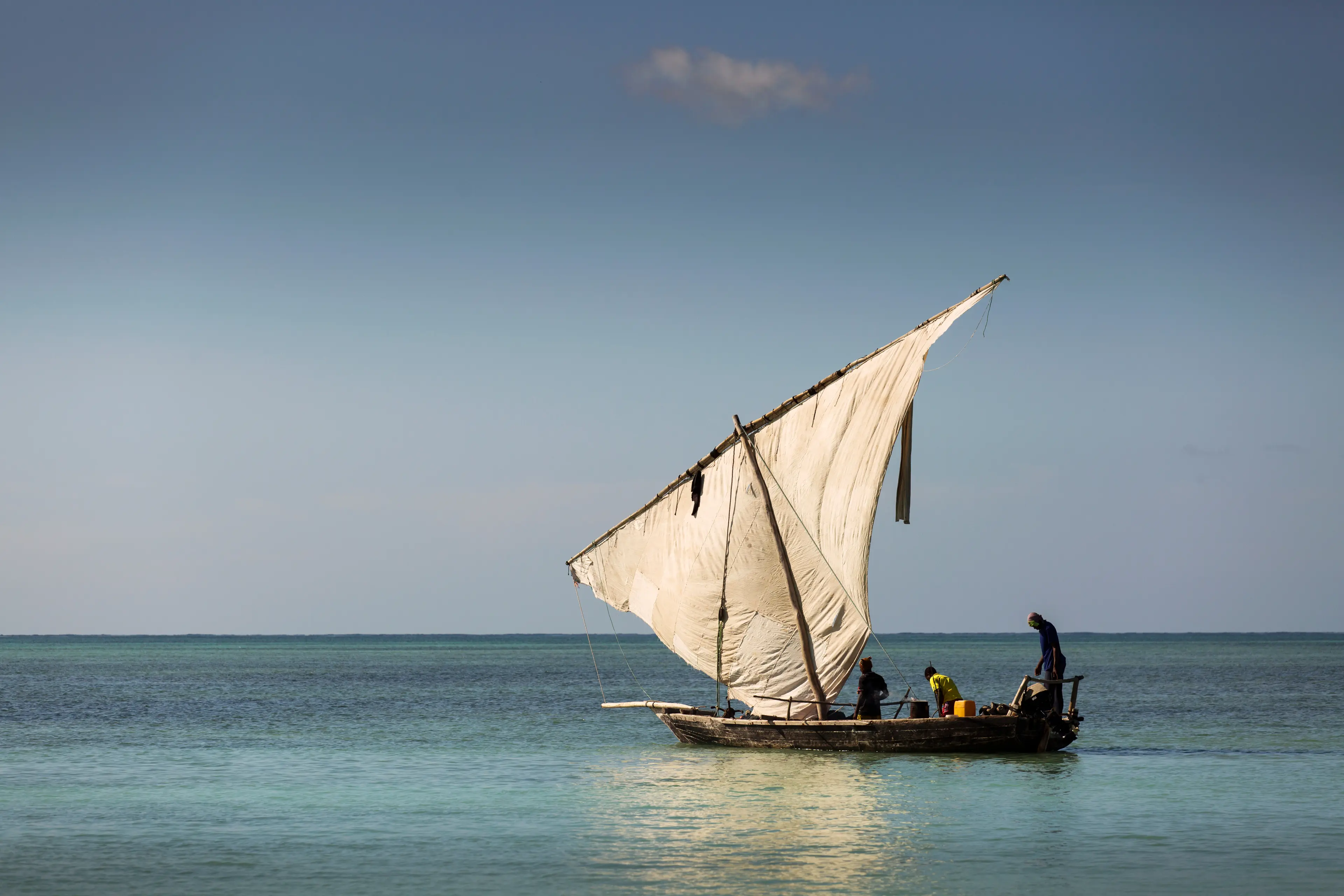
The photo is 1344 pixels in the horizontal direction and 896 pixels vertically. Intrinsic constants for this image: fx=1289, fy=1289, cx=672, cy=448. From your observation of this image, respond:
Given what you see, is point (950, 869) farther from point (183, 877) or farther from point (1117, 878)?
point (183, 877)

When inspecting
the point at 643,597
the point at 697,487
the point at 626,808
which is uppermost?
the point at 697,487

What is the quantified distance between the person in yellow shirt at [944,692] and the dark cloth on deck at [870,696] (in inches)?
38.2

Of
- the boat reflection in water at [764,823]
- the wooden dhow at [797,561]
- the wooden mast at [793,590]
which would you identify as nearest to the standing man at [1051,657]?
the wooden dhow at [797,561]

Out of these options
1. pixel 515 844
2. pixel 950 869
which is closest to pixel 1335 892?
pixel 950 869

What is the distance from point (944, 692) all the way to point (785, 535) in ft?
14.2

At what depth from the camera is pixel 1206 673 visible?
7600 cm

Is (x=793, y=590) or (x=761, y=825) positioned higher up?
(x=793, y=590)

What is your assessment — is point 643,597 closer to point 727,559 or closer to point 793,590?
point 727,559

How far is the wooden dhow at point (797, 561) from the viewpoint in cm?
2433

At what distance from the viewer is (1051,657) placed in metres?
24.3

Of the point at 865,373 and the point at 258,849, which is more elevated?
the point at 865,373

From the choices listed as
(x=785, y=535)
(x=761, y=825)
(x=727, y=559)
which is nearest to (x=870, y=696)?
(x=785, y=535)

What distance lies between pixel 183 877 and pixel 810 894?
7.16m

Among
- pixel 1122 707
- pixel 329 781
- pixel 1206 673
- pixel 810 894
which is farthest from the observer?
pixel 1206 673
